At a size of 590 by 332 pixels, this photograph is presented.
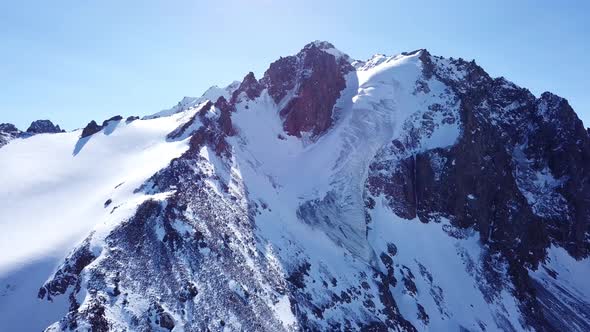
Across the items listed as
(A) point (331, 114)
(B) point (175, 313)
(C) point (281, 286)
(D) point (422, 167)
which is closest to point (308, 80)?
(A) point (331, 114)

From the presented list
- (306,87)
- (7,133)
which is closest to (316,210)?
(306,87)

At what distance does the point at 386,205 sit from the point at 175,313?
51.7m

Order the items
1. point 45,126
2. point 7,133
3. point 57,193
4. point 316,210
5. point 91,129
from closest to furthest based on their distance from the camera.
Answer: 1. point 57,193
2. point 316,210
3. point 7,133
4. point 91,129
5. point 45,126

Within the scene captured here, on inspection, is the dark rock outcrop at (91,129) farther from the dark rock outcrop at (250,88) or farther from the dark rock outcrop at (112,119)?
the dark rock outcrop at (250,88)

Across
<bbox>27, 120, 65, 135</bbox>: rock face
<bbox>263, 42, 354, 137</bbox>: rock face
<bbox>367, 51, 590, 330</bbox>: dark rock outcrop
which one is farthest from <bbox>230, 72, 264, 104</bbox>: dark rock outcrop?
<bbox>27, 120, 65, 135</bbox>: rock face

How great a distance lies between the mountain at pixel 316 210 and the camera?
3869 centimetres

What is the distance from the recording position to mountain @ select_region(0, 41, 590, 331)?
38688 mm

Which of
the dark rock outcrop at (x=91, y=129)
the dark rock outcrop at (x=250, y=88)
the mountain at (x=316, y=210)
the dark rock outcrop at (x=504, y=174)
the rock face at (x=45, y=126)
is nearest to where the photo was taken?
the mountain at (x=316, y=210)

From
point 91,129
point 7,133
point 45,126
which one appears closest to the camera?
point 7,133

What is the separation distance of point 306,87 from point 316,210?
36237mm

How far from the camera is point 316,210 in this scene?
231 ft

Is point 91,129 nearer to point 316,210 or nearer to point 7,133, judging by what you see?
point 7,133

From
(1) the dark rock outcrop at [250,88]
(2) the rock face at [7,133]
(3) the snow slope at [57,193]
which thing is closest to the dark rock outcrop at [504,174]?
(1) the dark rock outcrop at [250,88]

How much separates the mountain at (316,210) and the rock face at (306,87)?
1.22ft
